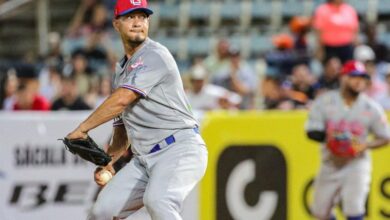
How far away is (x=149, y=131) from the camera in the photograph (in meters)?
7.57

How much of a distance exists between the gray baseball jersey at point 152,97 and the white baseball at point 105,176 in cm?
26

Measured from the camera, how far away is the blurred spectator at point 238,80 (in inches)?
554

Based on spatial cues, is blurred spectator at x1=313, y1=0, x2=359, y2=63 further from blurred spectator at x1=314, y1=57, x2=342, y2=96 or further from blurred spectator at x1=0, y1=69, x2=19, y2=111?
blurred spectator at x1=0, y1=69, x2=19, y2=111

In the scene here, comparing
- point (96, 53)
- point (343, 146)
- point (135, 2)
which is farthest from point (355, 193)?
point (96, 53)

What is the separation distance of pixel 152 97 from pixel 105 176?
0.66 meters

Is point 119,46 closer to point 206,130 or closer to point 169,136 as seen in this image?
point 206,130

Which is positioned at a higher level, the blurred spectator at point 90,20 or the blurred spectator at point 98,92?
the blurred spectator at point 90,20

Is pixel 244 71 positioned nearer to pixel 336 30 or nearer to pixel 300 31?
pixel 300 31

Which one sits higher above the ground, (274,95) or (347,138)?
(347,138)

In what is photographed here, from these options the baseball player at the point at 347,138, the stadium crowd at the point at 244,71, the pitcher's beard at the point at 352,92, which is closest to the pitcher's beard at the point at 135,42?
the baseball player at the point at 347,138

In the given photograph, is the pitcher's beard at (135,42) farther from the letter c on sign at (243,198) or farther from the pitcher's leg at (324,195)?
the letter c on sign at (243,198)

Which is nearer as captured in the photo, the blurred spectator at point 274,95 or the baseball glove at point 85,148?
the baseball glove at point 85,148

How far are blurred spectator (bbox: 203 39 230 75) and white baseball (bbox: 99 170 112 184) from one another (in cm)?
759

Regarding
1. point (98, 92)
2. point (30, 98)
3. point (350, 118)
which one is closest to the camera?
point (350, 118)
